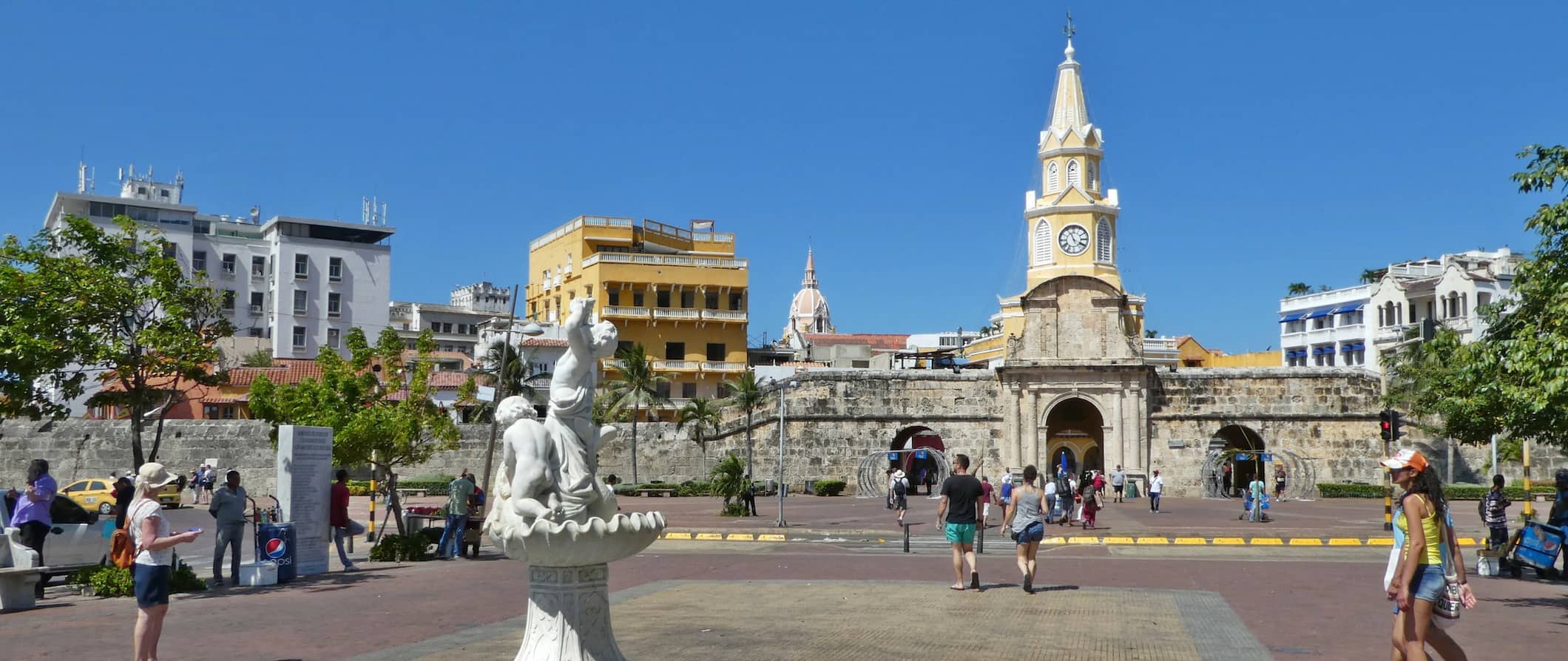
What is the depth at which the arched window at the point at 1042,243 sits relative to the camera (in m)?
52.7

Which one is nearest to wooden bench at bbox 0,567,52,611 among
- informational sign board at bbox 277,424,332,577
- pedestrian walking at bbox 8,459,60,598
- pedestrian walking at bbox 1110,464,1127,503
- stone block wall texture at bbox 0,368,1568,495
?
pedestrian walking at bbox 8,459,60,598

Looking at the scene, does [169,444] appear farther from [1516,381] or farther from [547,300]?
[1516,381]

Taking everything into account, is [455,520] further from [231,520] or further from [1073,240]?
[1073,240]

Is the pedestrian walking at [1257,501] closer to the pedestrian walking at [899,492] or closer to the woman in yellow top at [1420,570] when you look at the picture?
the pedestrian walking at [899,492]

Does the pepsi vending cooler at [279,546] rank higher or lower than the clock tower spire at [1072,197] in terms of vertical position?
lower

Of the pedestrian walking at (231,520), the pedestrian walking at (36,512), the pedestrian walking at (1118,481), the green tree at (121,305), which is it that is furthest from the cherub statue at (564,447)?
the pedestrian walking at (1118,481)

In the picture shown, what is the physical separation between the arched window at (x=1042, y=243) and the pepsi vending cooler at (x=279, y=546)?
137 ft

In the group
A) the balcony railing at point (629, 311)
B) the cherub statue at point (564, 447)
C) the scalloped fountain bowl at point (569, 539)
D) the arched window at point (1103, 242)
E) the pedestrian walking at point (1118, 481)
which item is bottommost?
the pedestrian walking at point (1118, 481)

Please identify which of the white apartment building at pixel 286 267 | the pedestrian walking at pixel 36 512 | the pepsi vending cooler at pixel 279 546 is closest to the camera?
the pedestrian walking at pixel 36 512

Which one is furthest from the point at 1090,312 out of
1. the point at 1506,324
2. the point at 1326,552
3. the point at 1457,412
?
the point at 1506,324

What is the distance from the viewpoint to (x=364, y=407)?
20391 mm

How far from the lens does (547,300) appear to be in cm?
6888

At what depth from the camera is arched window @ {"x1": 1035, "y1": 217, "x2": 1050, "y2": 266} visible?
52.7m

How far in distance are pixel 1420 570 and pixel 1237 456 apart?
125 feet
